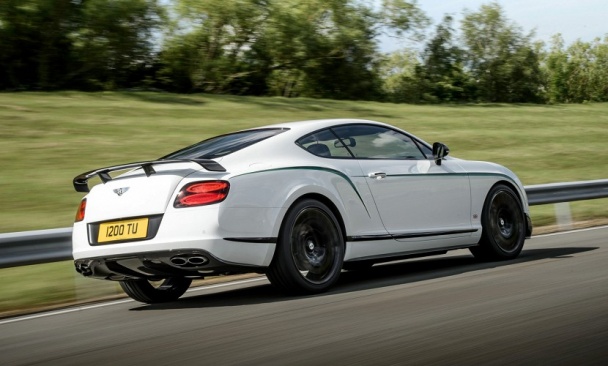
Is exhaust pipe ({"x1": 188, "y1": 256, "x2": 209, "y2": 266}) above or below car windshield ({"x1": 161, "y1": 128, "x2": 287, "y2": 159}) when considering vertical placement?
below

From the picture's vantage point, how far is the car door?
7852 mm

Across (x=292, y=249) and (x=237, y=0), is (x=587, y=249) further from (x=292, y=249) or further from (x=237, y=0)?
(x=237, y=0)

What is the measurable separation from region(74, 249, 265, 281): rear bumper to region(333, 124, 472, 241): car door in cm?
149

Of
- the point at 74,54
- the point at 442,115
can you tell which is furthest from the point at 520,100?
the point at 74,54

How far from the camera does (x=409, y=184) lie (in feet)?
Answer: 26.7

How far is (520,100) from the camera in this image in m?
48.6

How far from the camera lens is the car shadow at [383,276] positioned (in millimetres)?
7285

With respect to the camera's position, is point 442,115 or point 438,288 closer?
point 438,288

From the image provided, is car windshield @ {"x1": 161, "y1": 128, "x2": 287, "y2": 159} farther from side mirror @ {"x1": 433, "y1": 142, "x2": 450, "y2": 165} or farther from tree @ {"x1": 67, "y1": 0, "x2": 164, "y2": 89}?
tree @ {"x1": 67, "y1": 0, "x2": 164, "y2": 89}

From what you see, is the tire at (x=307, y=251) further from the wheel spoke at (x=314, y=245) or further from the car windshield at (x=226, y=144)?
the car windshield at (x=226, y=144)

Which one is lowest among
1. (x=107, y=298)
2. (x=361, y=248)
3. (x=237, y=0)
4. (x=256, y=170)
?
(x=107, y=298)


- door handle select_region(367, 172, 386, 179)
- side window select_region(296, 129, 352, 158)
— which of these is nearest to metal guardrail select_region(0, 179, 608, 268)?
side window select_region(296, 129, 352, 158)

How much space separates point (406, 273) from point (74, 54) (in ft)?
66.6

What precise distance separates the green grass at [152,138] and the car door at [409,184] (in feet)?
9.34
